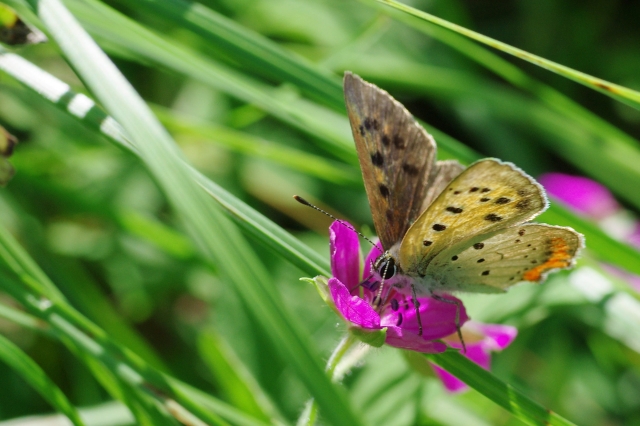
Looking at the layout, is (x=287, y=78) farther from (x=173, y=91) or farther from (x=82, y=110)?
(x=173, y=91)

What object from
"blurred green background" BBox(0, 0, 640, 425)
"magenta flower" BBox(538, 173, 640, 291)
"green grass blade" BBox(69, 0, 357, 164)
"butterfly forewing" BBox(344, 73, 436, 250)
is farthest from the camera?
"magenta flower" BBox(538, 173, 640, 291)

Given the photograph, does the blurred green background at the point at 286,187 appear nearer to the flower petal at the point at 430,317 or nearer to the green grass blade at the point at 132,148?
the green grass blade at the point at 132,148

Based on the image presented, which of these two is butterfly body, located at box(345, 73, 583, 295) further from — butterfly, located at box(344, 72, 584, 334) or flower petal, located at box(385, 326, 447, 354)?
flower petal, located at box(385, 326, 447, 354)

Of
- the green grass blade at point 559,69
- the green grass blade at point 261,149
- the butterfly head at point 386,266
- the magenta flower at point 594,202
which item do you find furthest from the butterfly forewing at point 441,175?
the magenta flower at point 594,202

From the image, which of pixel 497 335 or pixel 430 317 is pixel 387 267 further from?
pixel 497 335

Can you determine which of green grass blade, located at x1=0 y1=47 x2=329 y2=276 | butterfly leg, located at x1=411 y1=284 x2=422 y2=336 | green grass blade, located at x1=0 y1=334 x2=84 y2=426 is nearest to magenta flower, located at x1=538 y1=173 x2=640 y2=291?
butterfly leg, located at x1=411 y1=284 x2=422 y2=336

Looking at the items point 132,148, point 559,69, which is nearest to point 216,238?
point 132,148

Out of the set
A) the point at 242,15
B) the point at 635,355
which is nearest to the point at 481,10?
the point at 242,15
